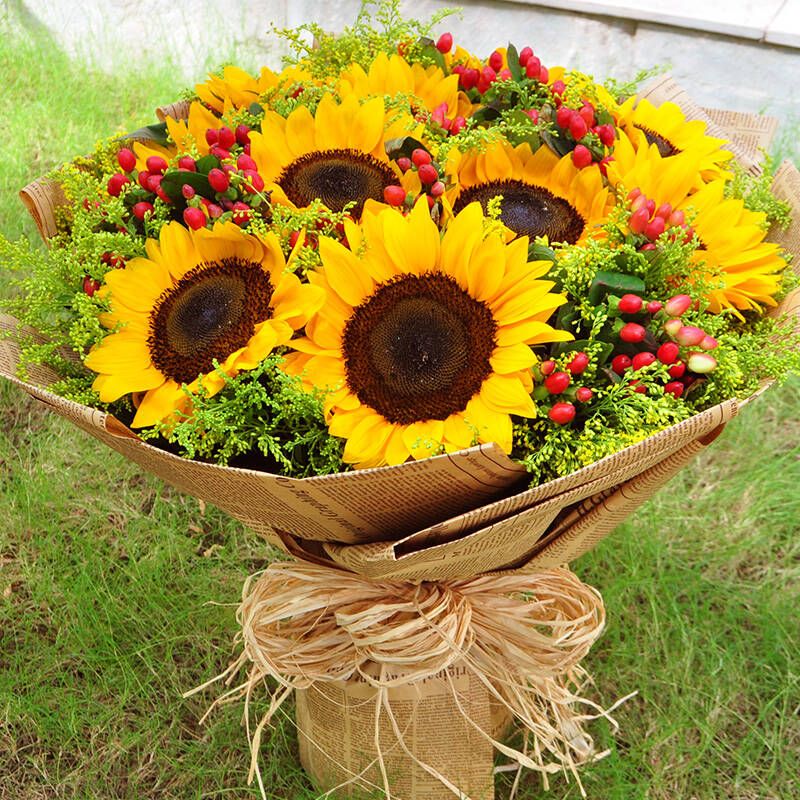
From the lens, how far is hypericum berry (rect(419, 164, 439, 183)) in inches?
33.5

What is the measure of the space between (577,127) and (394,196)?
223 millimetres

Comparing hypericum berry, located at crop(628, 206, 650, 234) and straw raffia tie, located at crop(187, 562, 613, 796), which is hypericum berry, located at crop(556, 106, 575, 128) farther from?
straw raffia tie, located at crop(187, 562, 613, 796)

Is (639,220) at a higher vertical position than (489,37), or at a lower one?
higher

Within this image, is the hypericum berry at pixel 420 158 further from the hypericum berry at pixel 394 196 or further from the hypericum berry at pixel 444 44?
the hypericum berry at pixel 444 44

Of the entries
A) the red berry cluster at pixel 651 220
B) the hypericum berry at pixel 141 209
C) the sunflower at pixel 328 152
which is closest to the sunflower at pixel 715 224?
the red berry cluster at pixel 651 220

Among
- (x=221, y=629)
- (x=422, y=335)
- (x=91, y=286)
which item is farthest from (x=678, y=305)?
(x=221, y=629)

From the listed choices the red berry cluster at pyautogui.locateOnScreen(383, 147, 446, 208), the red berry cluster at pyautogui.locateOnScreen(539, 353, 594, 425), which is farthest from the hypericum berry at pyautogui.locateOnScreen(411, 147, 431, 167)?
the red berry cluster at pyautogui.locateOnScreen(539, 353, 594, 425)

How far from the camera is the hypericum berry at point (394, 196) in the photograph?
84 cm

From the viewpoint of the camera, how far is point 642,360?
78 cm

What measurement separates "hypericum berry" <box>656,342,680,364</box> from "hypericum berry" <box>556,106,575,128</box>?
0.28m

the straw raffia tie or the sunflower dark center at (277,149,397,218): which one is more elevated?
the sunflower dark center at (277,149,397,218)

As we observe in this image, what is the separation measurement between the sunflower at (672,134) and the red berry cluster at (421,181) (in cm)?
26

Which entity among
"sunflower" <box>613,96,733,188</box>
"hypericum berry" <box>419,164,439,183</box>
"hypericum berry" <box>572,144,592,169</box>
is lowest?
"hypericum berry" <box>419,164,439,183</box>

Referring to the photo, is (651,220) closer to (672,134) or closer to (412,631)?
(672,134)
